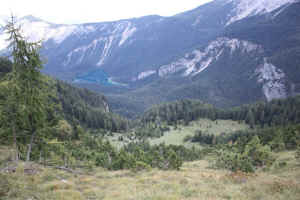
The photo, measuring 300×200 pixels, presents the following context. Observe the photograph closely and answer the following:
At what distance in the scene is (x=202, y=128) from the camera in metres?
153

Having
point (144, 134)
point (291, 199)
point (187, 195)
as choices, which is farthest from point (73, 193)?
point (144, 134)

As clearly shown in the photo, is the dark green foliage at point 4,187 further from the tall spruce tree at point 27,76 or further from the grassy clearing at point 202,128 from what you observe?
the grassy clearing at point 202,128

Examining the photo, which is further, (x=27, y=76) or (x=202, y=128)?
(x=202, y=128)

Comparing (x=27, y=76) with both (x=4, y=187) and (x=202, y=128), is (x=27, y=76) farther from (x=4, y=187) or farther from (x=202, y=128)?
(x=202, y=128)

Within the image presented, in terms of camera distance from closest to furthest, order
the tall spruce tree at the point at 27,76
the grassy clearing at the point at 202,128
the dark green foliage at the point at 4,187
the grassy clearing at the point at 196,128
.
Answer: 1. the dark green foliage at the point at 4,187
2. the tall spruce tree at the point at 27,76
3. the grassy clearing at the point at 196,128
4. the grassy clearing at the point at 202,128

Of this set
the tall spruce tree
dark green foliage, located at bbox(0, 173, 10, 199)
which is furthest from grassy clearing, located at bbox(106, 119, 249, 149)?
dark green foliage, located at bbox(0, 173, 10, 199)

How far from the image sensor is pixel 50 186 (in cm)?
1764

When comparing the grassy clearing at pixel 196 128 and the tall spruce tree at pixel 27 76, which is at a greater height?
the tall spruce tree at pixel 27 76

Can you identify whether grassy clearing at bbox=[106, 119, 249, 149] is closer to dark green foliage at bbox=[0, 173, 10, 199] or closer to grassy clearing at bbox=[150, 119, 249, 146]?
grassy clearing at bbox=[150, 119, 249, 146]

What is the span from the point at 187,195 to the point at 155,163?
3584cm

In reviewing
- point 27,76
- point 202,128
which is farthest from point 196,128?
point 27,76

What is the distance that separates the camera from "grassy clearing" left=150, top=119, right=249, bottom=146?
133 m

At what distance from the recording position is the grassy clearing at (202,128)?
133125 millimetres

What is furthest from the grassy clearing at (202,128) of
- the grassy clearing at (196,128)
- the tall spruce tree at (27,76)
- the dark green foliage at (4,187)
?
the dark green foliage at (4,187)
